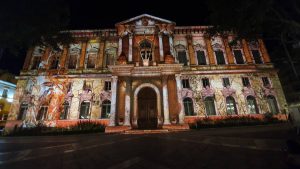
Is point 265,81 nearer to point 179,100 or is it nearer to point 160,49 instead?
point 179,100

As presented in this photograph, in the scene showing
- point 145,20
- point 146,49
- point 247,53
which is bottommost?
point 247,53

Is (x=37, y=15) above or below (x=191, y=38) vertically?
below

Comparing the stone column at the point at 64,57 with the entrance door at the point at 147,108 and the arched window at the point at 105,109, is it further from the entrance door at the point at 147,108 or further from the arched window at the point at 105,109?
the entrance door at the point at 147,108

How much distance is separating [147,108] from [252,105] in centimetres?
1193

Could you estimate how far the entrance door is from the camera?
1577 centimetres

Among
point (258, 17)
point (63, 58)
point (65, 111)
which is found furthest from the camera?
point (63, 58)

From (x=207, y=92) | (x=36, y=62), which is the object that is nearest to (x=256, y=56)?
(x=207, y=92)

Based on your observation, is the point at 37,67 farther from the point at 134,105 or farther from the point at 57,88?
the point at 134,105

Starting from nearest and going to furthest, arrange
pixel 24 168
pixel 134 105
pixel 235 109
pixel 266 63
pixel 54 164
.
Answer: pixel 24 168 → pixel 54 164 → pixel 134 105 → pixel 235 109 → pixel 266 63

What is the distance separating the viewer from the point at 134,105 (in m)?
15.8

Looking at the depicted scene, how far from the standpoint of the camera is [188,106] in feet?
56.1

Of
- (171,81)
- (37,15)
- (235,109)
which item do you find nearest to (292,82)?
(235,109)

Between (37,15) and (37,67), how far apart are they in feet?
42.4

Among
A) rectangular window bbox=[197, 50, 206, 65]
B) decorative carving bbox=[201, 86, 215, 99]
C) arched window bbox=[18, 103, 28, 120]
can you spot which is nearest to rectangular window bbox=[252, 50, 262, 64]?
rectangular window bbox=[197, 50, 206, 65]
